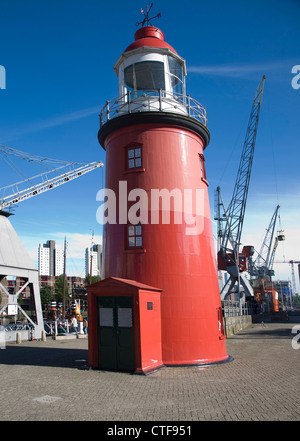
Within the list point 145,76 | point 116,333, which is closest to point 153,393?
point 116,333

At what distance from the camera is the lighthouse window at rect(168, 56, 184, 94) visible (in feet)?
54.4

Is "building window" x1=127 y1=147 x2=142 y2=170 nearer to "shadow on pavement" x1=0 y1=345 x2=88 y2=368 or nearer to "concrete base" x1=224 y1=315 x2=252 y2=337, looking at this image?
"shadow on pavement" x1=0 y1=345 x2=88 y2=368

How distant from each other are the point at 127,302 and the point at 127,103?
842 centimetres

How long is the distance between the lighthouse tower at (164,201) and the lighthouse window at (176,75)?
0.05m

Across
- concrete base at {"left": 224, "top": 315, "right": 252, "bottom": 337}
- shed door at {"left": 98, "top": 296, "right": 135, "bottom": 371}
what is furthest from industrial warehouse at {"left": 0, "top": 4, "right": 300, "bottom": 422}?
concrete base at {"left": 224, "top": 315, "right": 252, "bottom": 337}

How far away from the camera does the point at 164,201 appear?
14.8 m

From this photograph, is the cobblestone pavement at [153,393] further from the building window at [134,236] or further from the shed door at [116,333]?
the building window at [134,236]

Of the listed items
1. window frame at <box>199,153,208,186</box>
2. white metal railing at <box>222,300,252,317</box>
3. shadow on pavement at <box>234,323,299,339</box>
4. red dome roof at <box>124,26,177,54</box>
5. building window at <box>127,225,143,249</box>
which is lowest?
shadow on pavement at <box>234,323,299,339</box>

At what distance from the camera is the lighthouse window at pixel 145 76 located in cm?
1638

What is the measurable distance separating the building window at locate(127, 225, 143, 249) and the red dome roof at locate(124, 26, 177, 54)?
26.3 ft

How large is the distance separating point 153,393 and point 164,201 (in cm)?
747

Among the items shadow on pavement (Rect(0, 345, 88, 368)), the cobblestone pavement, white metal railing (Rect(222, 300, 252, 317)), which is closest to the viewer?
the cobblestone pavement

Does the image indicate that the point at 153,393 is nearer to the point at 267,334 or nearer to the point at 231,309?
the point at 267,334

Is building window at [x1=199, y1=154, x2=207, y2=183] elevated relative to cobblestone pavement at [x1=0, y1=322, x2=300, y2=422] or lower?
elevated
